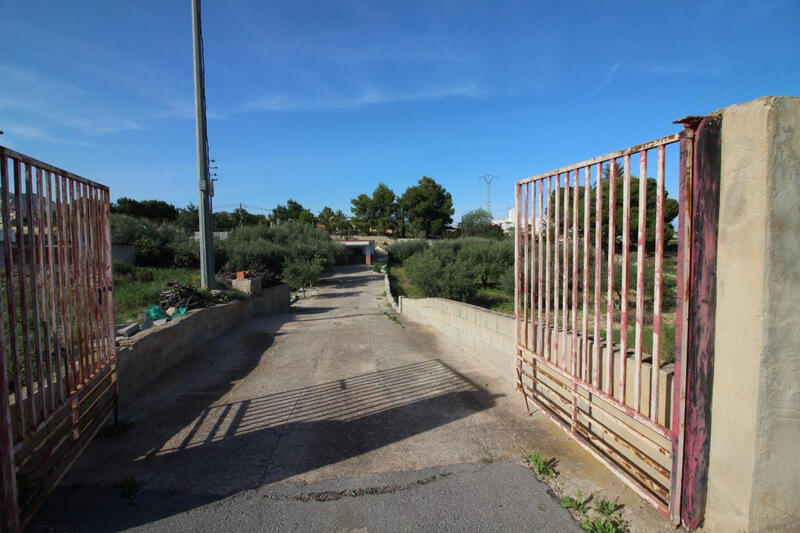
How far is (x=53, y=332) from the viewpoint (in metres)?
2.83

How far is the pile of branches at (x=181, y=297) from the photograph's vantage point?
27.7 feet

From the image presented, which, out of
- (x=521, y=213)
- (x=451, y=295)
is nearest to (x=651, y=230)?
(x=451, y=295)

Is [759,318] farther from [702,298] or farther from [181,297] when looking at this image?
[181,297]

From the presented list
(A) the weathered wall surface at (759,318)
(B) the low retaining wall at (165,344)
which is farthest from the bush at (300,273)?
(A) the weathered wall surface at (759,318)

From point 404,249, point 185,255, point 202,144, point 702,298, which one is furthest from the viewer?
point 404,249

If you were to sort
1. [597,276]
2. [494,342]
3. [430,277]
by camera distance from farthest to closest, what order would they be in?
1. [430,277]
2. [494,342]
3. [597,276]

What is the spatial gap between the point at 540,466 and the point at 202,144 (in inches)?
411

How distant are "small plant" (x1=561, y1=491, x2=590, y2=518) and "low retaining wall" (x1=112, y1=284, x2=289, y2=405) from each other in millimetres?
4266

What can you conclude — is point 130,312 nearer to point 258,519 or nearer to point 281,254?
point 258,519

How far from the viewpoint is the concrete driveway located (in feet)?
8.07

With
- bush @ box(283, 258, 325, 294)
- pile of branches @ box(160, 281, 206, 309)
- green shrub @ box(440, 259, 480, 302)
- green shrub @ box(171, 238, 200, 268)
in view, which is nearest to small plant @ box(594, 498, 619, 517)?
pile of branches @ box(160, 281, 206, 309)

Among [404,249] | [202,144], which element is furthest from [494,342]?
[404,249]

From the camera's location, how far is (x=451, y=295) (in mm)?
15148

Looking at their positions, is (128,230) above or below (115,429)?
above
